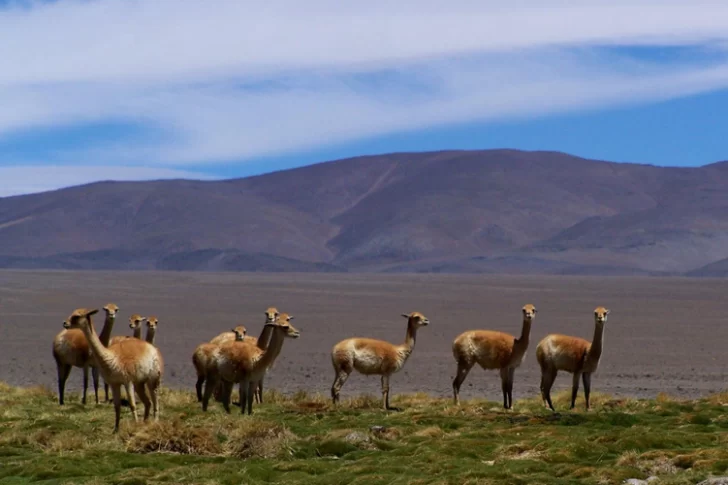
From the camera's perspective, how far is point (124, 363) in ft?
46.7

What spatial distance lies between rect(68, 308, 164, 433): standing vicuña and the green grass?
434 mm

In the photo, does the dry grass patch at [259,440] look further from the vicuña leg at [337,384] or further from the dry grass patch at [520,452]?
the vicuña leg at [337,384]

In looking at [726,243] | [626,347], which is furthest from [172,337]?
[726,243]

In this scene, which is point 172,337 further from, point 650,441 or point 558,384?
point 650,441

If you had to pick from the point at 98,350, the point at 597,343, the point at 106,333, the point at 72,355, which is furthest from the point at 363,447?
the point at 72,355

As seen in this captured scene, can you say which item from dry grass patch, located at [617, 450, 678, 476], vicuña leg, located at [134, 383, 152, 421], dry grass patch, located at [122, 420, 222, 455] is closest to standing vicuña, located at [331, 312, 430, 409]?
vicuña leg, located at [134, 383, 152, 421]

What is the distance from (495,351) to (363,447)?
590 cm

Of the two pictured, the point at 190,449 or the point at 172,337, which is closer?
the point at 190,449

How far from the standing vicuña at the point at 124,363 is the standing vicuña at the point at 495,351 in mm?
5663

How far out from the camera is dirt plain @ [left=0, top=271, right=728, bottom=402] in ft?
83.5

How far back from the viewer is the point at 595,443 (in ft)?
42.6

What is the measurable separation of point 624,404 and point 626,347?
53.2 feet

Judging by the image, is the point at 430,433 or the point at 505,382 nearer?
the point at 430,433

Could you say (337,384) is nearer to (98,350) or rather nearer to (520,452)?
(98,350)
